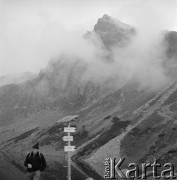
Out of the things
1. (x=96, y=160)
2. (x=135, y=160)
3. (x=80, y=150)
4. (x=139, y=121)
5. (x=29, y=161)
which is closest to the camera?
(x=29, y=161)

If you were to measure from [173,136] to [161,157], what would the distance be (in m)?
26.8

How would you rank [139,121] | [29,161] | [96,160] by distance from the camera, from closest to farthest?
[29,161], [96,160], [139,121]

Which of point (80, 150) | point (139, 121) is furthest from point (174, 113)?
point (80, 150)

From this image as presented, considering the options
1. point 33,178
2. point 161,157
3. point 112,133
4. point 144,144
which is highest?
point 112,133

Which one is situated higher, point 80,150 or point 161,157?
point 80,150

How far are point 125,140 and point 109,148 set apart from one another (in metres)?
10.4

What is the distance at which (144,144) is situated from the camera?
156m

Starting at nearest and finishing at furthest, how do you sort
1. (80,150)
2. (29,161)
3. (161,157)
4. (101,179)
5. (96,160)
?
(29,161) → (101,179) → (161,157) → (96,160) → (80,150)

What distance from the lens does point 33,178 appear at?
30672 millimetres

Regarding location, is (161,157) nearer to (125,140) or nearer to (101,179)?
(125,140)

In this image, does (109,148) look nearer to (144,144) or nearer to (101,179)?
(144,144)

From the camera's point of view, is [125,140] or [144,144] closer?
[144,144]

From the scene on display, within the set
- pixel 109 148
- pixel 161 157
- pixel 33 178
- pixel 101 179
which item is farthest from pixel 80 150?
pixel 33 178

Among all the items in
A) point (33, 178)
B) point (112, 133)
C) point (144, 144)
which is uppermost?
point (112, 133)
